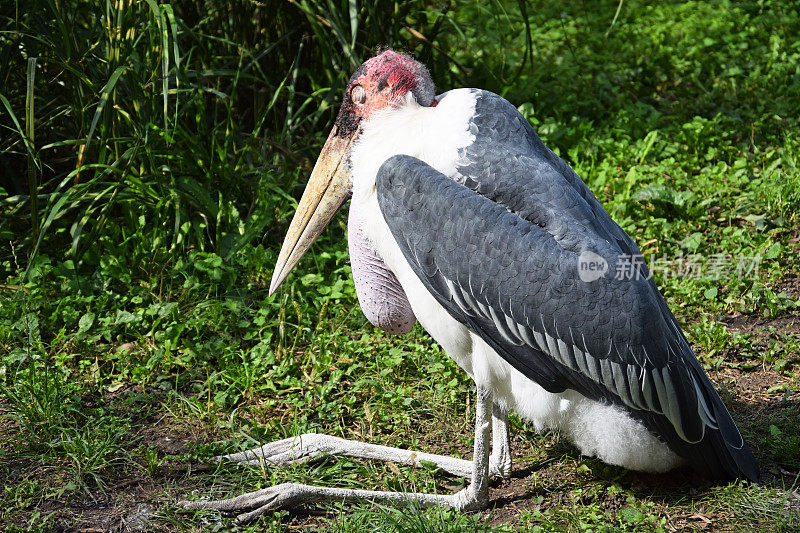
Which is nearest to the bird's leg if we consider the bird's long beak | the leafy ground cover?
the leafy ground cover

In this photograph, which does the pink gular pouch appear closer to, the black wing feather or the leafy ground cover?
the black wing feather

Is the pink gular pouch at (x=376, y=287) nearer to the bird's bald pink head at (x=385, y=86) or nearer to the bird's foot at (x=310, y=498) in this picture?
the bird's bald pink head at (x=385, y=86)

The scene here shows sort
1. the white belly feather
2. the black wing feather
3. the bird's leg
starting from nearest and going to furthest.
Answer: the black wing feather < the white belly feather < the bird's leg

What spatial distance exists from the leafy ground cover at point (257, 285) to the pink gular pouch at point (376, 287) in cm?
48

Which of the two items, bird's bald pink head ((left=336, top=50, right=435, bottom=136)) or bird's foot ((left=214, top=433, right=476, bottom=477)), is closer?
bird's bald pink head ((left=336, top=50, right=435, bottom=136))

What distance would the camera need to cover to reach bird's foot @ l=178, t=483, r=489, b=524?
319 centimetres

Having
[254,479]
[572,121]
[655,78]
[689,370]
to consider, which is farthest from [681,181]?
[254,479]

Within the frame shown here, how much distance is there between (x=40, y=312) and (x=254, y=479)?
1463 mm

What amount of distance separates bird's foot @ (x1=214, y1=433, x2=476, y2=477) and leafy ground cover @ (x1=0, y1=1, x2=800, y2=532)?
5 centimetres

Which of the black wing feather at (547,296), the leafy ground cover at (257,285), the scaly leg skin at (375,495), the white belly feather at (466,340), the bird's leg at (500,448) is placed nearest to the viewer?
the black wing feather at (547,296)

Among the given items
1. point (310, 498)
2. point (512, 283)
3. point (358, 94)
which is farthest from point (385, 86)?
point (310, 498)

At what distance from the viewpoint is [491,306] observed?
117 inches

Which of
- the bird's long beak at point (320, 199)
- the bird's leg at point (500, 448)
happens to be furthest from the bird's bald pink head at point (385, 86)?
the bird's leg at point (500, 448)

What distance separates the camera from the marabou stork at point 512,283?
9.57 ft
